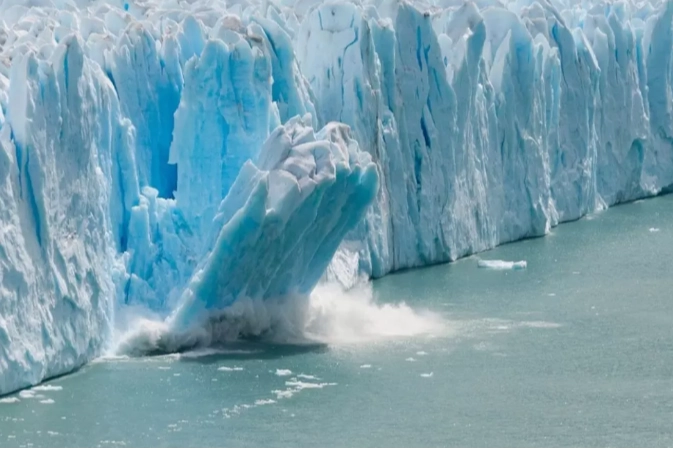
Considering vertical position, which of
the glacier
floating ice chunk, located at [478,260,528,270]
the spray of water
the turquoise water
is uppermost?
the glacier

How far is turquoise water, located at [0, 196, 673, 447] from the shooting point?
1027 centimetres

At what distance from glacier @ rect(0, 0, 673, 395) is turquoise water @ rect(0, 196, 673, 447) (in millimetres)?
506

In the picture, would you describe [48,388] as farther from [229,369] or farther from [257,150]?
[257,150]

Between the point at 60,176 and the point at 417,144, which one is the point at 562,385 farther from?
the point at 417,144

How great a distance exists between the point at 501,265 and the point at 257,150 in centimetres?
419

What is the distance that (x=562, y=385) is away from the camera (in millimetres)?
11727

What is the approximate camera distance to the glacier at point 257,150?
11.2 m

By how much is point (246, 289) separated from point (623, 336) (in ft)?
10.1

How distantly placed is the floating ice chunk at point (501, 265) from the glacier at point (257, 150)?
42 cm

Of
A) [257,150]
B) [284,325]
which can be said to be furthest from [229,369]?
[257,150]

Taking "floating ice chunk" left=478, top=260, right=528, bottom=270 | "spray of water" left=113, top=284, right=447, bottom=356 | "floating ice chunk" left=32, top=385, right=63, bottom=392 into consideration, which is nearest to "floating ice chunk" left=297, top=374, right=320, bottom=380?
"spray of water" left=113, top=284, right=447, bottom=356

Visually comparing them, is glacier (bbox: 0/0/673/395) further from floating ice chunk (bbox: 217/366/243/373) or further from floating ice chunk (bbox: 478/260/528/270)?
floating ice chunk (bbox: 217/366/243/373)

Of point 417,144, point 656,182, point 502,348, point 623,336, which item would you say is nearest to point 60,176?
point 502,348

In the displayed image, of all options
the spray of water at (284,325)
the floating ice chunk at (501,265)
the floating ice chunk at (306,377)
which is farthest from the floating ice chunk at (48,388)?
the floating ice chunk at (501,265)
